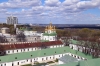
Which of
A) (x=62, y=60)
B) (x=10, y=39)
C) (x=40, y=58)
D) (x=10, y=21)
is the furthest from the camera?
(x=10, y=21)

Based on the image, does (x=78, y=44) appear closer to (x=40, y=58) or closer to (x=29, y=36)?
(x=40, y=58)

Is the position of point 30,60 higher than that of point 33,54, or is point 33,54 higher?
point 33,54

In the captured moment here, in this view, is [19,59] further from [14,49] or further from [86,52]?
[86,52]

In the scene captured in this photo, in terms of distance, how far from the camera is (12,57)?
29.9 meters

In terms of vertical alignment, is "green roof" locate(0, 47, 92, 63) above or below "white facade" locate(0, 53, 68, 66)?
above

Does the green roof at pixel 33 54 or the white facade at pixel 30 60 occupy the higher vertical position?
the green roof at pixel 33 54

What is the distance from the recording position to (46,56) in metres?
33.5

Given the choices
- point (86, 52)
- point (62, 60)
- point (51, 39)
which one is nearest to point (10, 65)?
point (62, 60)

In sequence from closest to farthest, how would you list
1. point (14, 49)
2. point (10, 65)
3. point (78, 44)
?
point (10, 65) < point (14, 49) < point (78, 44)

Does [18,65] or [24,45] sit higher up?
[24,45]

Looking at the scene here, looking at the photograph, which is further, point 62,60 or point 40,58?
point 40,58

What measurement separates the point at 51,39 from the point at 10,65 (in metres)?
19.1

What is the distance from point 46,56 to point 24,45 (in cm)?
803

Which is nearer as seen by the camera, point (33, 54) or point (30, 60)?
point (30, 60)
